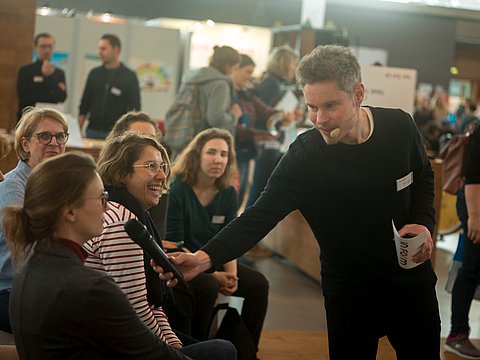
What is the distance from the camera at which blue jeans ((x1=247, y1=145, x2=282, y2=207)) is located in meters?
7.12

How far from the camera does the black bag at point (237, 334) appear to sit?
3967 millimetres

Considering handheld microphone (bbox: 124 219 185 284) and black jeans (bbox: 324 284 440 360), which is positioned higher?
handheld microphone (bbox: 124 219 185 284)

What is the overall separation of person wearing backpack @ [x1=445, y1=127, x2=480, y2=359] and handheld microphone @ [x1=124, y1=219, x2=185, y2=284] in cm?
249

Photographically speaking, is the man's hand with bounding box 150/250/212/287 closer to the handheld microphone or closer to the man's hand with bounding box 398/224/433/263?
the handheld microphone

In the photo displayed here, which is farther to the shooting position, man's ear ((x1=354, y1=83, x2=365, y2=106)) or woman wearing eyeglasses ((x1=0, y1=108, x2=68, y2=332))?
woman wearing eyeglasses ((x1=0, y1=108, x2=68, y2=332))

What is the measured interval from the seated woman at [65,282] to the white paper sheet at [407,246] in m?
0.76

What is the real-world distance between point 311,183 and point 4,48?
5.55 metres

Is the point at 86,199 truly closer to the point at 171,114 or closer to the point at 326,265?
the point at 326,265

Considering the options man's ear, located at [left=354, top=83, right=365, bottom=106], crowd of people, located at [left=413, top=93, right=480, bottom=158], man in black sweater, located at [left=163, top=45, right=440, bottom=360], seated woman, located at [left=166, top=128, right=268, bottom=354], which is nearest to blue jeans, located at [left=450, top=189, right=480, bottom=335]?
seated woman, located at [left=166, top=128, right=268, bottom=354]

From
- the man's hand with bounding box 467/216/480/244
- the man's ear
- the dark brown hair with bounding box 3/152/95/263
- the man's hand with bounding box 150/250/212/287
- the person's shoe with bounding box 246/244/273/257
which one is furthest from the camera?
the person's shoe with bounding box 246/244/273/257

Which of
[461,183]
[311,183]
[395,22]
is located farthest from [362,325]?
[395,22]

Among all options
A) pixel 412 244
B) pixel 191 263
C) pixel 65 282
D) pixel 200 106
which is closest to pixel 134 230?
pixel 65 282

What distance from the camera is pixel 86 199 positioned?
6.76 feet

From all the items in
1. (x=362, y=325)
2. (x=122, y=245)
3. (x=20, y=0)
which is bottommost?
(x=362, y=325)
